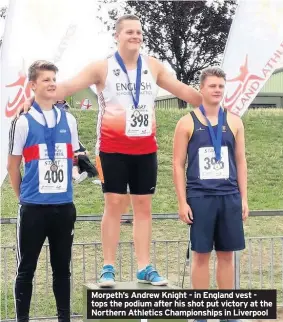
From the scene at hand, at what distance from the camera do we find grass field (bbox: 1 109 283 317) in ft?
23.8

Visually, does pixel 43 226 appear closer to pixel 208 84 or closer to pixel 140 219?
pixel 140 219

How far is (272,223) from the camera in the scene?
1002 cm

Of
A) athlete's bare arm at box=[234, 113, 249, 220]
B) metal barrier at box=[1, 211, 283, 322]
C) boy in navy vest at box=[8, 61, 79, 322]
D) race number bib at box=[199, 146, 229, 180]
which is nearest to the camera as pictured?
boy in navy vest at box=[8, 61, 79, 322]

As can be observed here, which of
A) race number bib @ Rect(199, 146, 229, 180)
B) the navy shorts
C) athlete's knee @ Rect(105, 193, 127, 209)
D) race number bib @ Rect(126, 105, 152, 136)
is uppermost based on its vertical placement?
race number bib @ Rect(126, 105, 152, 136)

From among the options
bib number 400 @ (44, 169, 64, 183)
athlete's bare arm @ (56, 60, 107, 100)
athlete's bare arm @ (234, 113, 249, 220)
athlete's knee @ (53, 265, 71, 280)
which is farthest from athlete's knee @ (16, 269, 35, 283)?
athlete's bare arm @ (234, 113, 249, 220)

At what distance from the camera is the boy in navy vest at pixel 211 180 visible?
12.9 ft

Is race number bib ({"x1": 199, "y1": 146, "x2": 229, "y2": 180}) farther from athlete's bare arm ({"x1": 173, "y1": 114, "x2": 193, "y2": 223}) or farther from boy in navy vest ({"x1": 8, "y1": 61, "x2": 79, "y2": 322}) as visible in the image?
boy in navy vest ({"x1": 8, "y1": 61, "x2": 79, "y2": 322})

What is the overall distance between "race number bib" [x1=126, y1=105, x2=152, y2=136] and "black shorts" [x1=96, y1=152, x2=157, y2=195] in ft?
0.48

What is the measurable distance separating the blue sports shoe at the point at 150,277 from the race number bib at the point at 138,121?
0.82 meters

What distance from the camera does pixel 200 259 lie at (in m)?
4.03

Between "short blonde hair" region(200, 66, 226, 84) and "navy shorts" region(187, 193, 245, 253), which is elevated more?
"short blonde hair" region(200, 66, 226, 84)

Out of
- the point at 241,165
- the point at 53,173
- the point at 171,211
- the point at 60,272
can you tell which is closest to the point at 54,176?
the point at 53,173

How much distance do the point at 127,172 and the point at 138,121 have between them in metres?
0.32

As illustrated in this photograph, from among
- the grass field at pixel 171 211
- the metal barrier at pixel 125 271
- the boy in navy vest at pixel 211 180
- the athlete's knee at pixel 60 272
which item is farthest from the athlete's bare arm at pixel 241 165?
the grass field at pixel 171 211
